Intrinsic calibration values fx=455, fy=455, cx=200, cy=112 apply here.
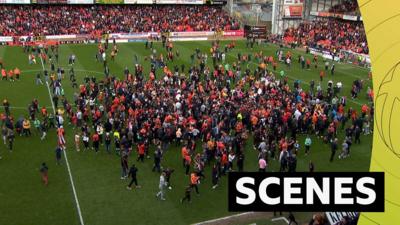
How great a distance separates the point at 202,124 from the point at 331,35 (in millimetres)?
34639

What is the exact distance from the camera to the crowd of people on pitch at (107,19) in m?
51.7

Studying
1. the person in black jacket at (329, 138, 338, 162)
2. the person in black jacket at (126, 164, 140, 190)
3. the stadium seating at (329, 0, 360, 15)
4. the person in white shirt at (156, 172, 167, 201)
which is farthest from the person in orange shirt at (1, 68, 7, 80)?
the stadium seating at (329, 0, 360, 15)

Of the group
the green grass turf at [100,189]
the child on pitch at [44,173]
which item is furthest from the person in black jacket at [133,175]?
the child on pitch at [44,173]

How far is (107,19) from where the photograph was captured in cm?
5647

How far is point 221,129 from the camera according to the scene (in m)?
20.5

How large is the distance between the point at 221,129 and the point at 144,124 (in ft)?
11.3

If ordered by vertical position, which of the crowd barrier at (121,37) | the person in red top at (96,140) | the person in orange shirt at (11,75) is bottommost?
the person in red top at (96,140)

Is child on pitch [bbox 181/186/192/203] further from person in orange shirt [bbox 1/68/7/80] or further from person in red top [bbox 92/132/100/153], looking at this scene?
person in orange shirt [bbox 1/68/7/80]

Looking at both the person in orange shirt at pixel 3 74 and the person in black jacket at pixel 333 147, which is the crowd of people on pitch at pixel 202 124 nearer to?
the person in black jacket at pixel 333 147

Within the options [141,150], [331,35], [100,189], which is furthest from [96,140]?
[331,35]

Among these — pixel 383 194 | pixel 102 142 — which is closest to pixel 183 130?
pixel 102 142

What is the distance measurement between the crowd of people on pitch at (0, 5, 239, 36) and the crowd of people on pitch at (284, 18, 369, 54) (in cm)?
907

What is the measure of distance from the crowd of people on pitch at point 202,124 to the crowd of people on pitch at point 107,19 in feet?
86.4

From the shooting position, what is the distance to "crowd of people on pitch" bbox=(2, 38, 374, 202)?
18181 mm
